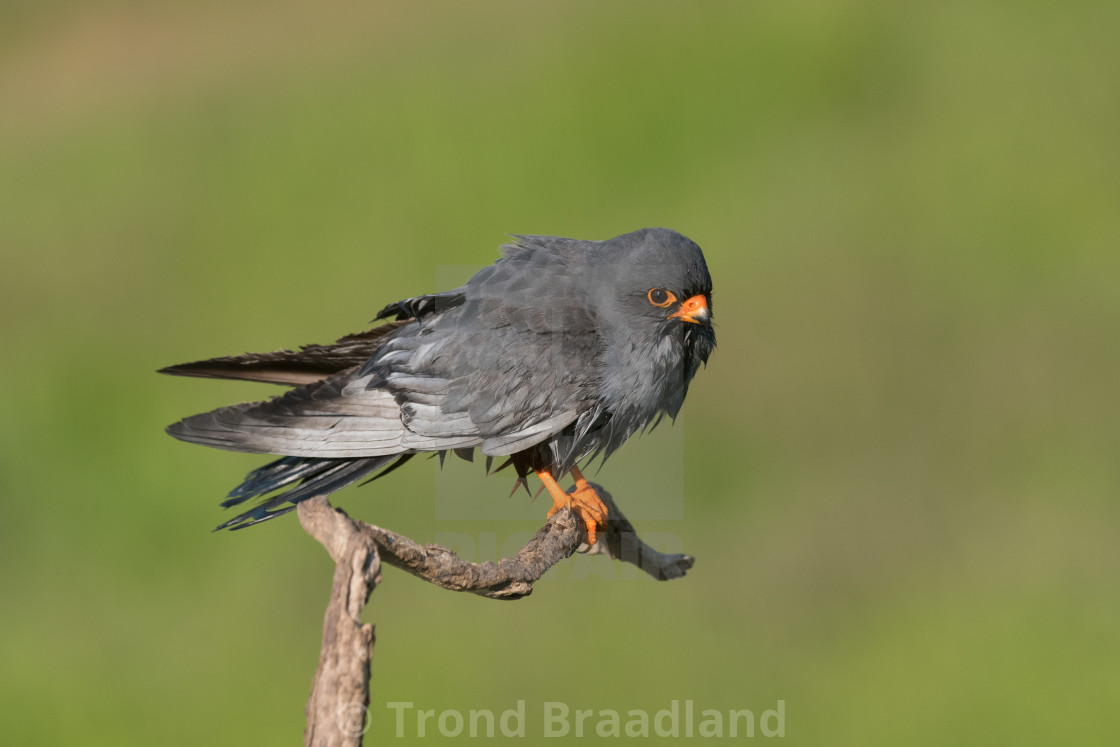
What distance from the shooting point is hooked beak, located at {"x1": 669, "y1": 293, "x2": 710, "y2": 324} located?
447 cm

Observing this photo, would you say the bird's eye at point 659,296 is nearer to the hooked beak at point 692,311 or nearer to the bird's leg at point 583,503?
the hooked beak at point 692,311

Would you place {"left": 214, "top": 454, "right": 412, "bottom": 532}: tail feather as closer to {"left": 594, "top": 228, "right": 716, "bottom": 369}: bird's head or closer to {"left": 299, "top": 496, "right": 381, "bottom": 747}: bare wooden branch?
{"left": 594, "top": 228, "right": 716, "bottom": 369}: bird's head

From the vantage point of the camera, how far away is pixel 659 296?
4.45m

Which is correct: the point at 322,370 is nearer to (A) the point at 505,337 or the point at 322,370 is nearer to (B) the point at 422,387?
(B) the point at 422,387

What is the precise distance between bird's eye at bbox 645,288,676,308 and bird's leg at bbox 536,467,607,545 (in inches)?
37.9

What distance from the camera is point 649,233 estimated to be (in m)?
4.50

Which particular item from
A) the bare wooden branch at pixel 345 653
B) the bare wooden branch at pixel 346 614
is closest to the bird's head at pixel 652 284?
the bare wooden branch at pixel 346 614

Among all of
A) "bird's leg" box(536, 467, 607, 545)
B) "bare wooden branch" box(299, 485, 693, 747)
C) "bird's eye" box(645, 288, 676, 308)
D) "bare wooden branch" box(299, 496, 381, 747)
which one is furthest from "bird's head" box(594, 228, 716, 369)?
"bare wooden branch" box(299, 496, 381, 747)

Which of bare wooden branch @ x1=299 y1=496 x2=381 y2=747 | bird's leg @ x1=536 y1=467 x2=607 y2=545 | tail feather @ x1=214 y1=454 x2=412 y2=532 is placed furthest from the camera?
bird's leg @ x1=536 y1=467 x2=607 y2=545

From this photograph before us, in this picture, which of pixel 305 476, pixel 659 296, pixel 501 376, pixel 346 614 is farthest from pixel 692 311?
pixel 346 614

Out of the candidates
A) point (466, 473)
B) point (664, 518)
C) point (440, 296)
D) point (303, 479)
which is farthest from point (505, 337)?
point (664, 518)

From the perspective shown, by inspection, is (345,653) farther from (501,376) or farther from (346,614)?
(501,376)

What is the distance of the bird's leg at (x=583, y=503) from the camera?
4.75 metres

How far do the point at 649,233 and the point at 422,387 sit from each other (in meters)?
1.15
